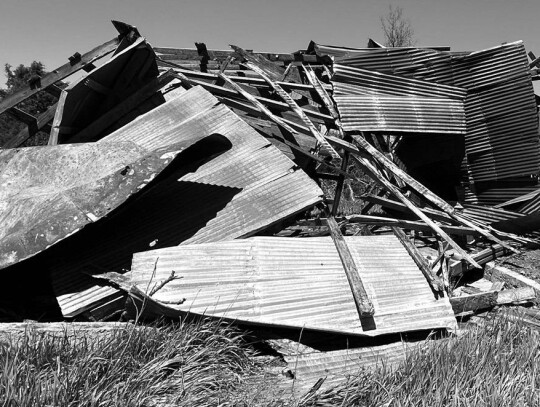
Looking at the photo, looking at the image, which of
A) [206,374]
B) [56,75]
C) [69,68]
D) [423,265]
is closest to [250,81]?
[69,68]

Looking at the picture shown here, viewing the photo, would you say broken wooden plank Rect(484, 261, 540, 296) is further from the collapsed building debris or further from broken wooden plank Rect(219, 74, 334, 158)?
broken wooden plank Rect(219, 74, 334, 158)

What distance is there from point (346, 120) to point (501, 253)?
229 centimetres

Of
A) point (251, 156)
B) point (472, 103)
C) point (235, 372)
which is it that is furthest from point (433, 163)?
point (235, 372)

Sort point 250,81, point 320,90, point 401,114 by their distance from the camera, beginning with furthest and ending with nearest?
point 250,81 → point 320,90 → point 401,114

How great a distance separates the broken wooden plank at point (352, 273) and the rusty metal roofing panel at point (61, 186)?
1.52m

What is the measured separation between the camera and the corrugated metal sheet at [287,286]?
3.26 metres

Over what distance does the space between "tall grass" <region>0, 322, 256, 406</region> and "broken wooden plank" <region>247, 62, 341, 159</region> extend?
249 centimetres

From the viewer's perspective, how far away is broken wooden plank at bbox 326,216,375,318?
3.39 m

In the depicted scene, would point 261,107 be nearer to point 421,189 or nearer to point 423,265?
point 421,189

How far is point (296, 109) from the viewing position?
18.0 ft

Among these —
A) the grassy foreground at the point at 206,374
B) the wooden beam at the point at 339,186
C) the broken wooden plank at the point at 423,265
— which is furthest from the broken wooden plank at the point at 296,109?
the grassy foreground at the point at 206,374

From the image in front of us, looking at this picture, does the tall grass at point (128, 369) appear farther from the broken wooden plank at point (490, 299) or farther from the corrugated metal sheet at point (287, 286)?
the broken wooden plank at point (490, 299)

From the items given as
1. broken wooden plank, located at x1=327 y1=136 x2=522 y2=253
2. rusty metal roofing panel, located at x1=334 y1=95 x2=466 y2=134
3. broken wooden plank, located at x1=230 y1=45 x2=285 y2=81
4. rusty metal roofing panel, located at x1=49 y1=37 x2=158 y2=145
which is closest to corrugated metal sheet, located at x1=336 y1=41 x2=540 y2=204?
rusty metal roofing panel, located at x1=334 y1=95 x2=466 y2=134

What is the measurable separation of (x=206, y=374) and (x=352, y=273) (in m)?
1.42
